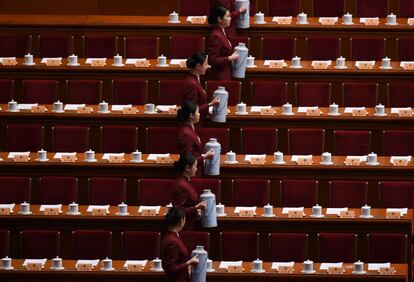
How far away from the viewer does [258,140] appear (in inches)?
293

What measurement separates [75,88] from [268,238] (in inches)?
60.0

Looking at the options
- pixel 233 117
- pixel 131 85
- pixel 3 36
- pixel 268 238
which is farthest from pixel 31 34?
pixel 268 238

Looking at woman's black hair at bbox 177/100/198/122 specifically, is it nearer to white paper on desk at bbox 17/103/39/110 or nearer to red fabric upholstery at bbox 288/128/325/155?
red fabric upholstery at bbox 288/128/325/155

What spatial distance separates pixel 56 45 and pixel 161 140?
1.05m

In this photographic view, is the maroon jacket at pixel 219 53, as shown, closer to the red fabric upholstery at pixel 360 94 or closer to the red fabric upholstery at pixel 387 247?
the red fabric upholstery at pixel 360 94

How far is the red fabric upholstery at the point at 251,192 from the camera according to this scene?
710 cm

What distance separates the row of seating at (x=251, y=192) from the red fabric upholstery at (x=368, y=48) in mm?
1119

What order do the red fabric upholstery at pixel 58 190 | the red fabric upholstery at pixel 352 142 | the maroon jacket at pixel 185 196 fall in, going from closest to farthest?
1. the maroon jacket at pixel 185 196
2. the red fabric upholstery at pixel 58 190
3. the red fabric upholstery at pixel 352 142

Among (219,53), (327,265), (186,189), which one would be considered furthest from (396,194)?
(219,53)

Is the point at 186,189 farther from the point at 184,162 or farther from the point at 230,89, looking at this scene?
the point at 230,89

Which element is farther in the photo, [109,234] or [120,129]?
[120,129]

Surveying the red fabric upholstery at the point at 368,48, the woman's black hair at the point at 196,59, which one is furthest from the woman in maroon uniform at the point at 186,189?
the red fabric upholstery at the point at 368,48

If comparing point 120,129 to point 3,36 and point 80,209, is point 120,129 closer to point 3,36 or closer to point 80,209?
point 80,209

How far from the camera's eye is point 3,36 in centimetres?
818
